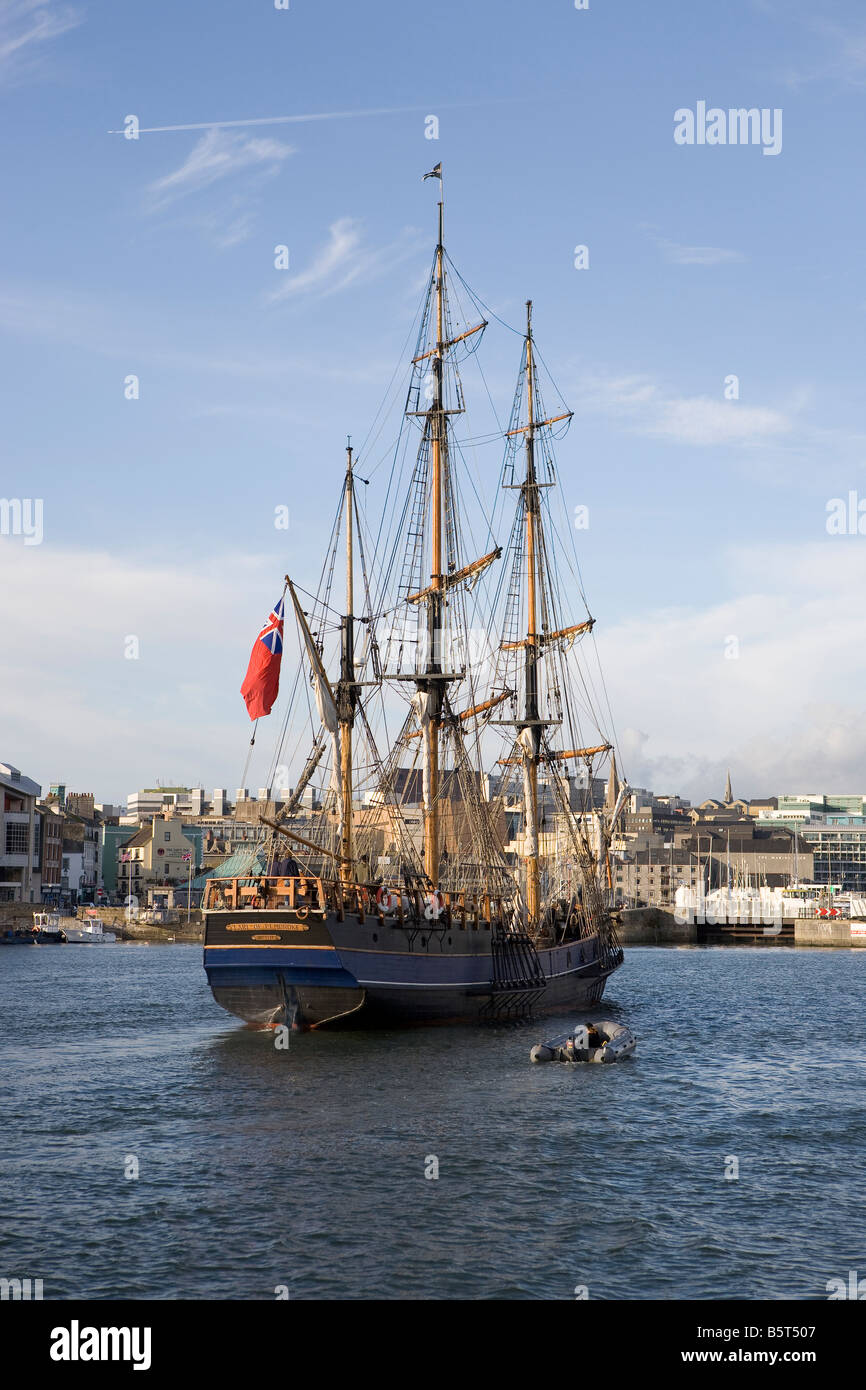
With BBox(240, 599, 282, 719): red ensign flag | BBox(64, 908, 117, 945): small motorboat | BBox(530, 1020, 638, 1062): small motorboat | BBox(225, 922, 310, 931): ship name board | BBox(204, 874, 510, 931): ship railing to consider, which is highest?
BBox(240, 599, 282, 719): red ensign flag

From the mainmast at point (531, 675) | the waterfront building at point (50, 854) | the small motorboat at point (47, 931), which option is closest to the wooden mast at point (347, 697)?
the mainmast at point (531, 675)

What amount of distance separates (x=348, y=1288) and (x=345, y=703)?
4701 cm

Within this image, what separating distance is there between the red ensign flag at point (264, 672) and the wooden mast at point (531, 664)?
109ft

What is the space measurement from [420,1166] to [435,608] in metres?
44.4

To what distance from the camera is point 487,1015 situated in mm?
63188

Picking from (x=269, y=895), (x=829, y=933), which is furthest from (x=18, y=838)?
(x=269, y=895)

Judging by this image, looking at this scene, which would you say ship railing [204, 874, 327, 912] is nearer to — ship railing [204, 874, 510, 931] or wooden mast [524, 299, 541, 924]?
ship railing [204, 874, 510, 931]

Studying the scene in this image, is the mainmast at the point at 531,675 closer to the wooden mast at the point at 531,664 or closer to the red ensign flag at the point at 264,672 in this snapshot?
the wooden mast at the point at 531,664

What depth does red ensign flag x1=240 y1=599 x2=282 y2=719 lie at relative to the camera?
52.5 meters

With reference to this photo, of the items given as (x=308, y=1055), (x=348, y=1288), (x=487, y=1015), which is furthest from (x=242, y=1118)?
(x=487, y=1015)

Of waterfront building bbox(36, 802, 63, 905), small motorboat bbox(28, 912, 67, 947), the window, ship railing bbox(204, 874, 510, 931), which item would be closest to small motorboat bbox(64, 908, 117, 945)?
small motorboat bbox(28, 912, 67, 947)

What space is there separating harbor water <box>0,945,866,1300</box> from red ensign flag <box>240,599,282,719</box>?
44.0 feet

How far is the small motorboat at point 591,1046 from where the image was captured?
169 ft
